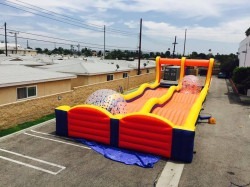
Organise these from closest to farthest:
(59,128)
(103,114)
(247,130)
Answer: (103,114), (59,128), (247,130)

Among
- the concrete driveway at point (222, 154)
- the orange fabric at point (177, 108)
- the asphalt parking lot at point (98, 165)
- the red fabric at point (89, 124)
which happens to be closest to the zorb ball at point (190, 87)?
the orange fabric at point (177, 108)

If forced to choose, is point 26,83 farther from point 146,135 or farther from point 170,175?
point 170,175

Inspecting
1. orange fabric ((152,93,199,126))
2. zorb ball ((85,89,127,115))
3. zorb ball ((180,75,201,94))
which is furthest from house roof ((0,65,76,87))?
zorb ball ((180,75,201,94))

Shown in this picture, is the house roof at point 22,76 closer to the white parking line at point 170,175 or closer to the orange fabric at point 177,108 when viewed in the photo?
the orange fabric at point 177,108

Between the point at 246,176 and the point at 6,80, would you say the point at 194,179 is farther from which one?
the point at 6,80

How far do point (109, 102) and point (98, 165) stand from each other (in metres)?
3.77

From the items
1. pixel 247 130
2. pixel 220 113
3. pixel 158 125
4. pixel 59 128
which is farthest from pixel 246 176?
pixel 220 113

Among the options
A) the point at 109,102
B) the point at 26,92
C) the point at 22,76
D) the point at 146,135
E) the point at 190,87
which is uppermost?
the point at 22,76

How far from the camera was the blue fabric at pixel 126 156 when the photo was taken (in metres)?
10.6

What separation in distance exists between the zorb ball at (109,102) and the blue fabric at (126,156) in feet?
6.48

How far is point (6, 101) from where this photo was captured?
16.0 m

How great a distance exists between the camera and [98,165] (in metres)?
10.3

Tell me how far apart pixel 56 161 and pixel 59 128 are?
3295mm

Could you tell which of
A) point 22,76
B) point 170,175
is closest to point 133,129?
point 170,175
